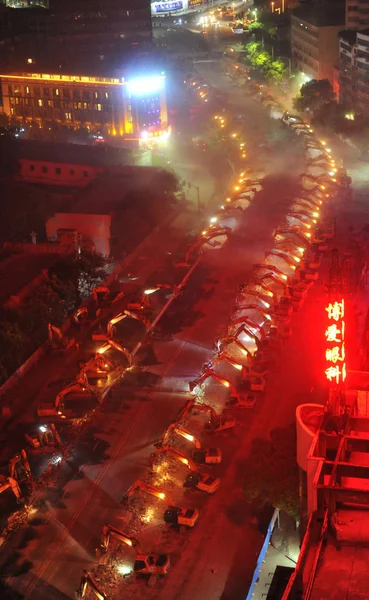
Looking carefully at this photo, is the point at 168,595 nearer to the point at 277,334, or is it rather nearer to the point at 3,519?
the point at 3,519

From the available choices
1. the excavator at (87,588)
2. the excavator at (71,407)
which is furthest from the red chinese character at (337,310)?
the excavator at (71,407)

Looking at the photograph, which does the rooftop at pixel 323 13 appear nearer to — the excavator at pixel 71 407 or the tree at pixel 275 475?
the excavator at pixel 71 407

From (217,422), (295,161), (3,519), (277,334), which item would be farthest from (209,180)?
(3,519)

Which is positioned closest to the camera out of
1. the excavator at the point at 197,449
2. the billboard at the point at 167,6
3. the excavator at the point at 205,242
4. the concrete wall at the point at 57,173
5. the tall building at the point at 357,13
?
the excavator at the point at 197,449

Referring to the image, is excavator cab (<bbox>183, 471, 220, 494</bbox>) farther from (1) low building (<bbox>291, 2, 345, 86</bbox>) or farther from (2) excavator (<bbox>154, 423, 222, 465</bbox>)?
(1) low building (<bbox>291, 2, 345, 86</bbox>)

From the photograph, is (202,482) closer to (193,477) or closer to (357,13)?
(193,477)

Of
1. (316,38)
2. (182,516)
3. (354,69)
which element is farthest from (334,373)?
(316,38)
